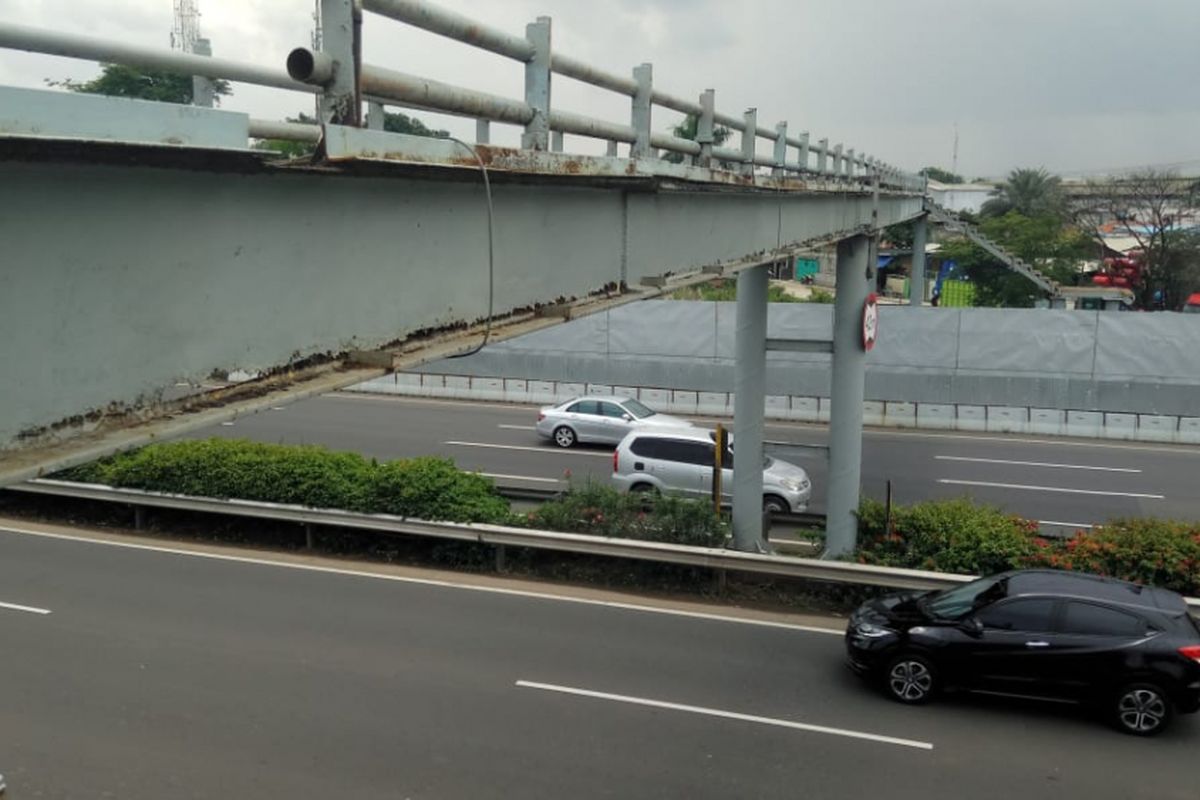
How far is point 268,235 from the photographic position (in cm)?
406

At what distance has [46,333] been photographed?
3.23m

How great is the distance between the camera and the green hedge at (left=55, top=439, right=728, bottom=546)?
13625 millimetres

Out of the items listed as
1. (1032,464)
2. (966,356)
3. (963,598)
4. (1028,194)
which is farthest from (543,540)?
(1028,194)

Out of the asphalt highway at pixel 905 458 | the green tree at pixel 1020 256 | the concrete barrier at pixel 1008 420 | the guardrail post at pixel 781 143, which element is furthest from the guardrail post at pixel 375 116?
the green tree at pixel 1020 256

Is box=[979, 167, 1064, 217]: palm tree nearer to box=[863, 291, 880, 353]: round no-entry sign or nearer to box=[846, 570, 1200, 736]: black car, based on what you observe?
box=[863, 291, 880, 353]: round no-entry sign

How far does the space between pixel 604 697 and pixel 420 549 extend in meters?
5.44

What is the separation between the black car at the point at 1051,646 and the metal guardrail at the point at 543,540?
6.15 ft

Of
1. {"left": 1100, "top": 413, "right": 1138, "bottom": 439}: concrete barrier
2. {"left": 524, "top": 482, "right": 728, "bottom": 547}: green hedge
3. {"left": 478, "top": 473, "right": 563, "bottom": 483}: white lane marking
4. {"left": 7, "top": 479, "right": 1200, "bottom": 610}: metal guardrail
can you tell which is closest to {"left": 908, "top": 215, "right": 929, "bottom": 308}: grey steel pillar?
{"left": 1100, "top": 413, "right": 1138, "bottom": 439}: concrete barrier

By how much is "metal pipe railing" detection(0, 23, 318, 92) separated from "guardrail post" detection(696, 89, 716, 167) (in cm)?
518

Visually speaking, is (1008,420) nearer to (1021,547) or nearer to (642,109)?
(1021,547)

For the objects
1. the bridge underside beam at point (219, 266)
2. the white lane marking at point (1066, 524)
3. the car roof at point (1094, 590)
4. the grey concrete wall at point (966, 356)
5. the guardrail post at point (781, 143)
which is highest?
the guardrail post at point (781, 143)

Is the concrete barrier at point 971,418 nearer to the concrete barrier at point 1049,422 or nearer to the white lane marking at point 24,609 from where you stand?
the concrete barrier at point 1049,422

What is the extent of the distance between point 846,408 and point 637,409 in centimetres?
1103

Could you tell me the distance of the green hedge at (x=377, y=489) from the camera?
44.7 ft
